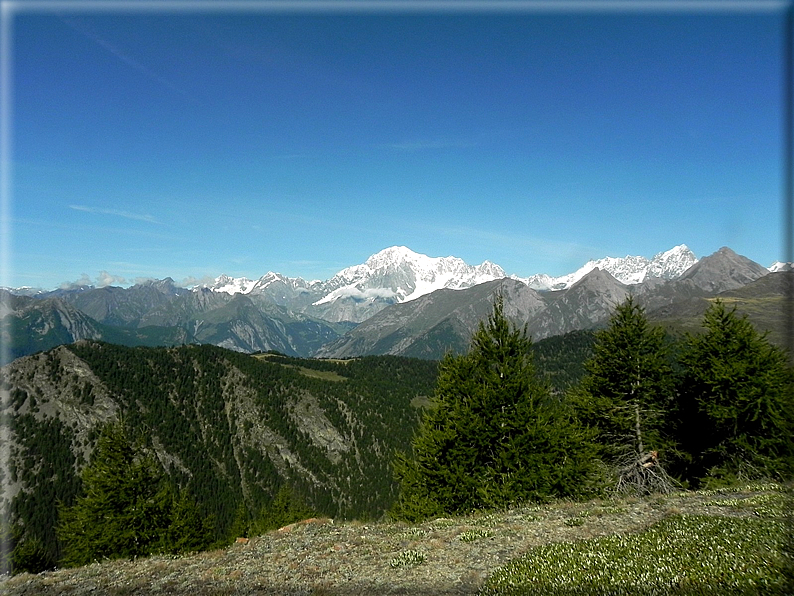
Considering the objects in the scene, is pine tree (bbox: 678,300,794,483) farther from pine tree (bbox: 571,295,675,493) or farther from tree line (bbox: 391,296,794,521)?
pine tree (bbox: 571,295,675,493)

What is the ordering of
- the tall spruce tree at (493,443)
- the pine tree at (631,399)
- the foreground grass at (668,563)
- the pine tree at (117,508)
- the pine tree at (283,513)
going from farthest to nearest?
the pine tree at (283,513)
the pine tree at (117,508)
the pine tree at (631,399)
the tall spruce tree at (493,443)
the foreground grass at (668,563)

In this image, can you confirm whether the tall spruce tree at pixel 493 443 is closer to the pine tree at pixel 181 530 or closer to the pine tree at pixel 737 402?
the pine tree at pixel 737 402

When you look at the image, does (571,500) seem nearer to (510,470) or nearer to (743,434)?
(510,470)

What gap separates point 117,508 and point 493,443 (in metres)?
35.6

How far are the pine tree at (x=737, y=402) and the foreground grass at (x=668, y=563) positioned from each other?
15.1 meters

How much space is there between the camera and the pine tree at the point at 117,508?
38.6m

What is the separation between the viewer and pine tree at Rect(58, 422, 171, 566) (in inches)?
1518

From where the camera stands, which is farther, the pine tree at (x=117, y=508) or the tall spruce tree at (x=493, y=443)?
the pine tree at (x=117, y=508)

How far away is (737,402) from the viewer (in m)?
27.9

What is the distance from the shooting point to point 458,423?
26.5 metres

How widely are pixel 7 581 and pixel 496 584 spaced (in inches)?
748

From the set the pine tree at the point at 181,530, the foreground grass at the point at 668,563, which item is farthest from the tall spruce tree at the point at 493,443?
the pine tree at the point at 181,530

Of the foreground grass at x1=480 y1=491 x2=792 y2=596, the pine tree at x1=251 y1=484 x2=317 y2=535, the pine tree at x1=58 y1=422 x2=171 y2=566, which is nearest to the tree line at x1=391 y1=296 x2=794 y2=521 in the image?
the foreground grass at x1=480 y1=491 x2=792 y2=596

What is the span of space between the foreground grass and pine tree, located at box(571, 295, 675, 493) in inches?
619
